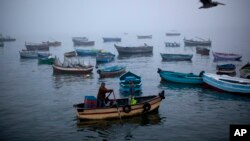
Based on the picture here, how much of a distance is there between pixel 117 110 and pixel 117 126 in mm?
1060

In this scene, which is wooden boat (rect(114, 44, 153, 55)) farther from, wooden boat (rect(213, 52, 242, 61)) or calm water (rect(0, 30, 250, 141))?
calm water (rect(0, 30, 250, 141))

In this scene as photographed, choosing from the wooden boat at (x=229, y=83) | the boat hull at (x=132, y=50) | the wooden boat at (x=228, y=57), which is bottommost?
the wooden boat at (x=229, y=83)

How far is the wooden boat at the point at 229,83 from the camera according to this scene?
81.9 feet

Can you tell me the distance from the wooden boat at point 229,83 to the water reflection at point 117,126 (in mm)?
9271

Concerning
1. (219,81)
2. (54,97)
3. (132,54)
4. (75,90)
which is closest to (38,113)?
(54,97)

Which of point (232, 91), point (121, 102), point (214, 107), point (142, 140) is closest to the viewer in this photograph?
point (142, 140)

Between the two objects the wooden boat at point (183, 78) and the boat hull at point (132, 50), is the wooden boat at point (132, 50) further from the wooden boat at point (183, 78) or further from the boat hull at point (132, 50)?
the wooden boat at point (183, 78)

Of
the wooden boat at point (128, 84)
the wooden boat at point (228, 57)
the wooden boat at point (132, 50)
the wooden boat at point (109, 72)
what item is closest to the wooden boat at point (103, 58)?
the wooden boat at point (132, 50)

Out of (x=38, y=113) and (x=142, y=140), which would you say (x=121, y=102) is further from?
(x=38, y=113)

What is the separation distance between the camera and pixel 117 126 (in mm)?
18219

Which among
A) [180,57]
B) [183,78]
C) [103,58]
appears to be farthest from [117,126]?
[180,57]

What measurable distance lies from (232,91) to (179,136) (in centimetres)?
1122

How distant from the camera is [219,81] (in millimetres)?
26609

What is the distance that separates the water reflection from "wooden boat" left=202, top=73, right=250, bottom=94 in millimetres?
9271
